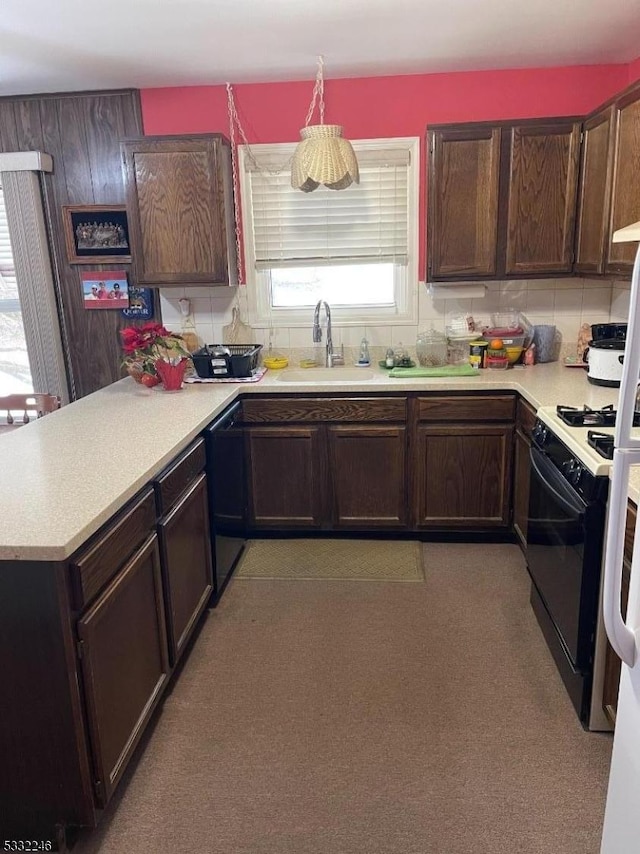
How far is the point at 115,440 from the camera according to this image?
233 centimetres

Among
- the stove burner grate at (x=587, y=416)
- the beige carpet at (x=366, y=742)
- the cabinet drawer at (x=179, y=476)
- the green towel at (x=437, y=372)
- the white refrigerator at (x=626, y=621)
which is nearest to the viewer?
the white refrigerator at (x=626, y=621)

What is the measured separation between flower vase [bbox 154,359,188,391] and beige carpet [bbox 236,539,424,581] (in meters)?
0.99

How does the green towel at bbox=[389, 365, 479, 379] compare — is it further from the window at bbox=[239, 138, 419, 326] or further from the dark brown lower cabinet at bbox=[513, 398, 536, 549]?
the window at bbox=[239, 138, 419, 326]

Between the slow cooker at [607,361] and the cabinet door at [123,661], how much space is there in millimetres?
2061

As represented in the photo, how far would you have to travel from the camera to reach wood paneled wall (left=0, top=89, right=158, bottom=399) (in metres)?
3.53

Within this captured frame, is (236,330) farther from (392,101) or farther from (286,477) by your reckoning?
(392,101)

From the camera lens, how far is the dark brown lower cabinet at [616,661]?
68.6 inches

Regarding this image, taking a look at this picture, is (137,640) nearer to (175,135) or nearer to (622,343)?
(622,343)

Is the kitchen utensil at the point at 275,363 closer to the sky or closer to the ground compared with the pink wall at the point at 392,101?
closer to the ground

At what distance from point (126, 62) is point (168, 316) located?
1.33 metres

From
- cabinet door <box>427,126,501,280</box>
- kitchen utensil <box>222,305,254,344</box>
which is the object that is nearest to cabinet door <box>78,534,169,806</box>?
kitchen utensil <box>222,305,254,344</box>

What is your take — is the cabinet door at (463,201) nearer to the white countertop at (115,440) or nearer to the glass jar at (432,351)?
the glass jar at (432,351)

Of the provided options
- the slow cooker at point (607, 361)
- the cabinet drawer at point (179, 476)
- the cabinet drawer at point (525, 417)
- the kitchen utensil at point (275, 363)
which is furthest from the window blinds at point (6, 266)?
the slow cooker at point (607, 361)

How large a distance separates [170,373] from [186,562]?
1.06 m
